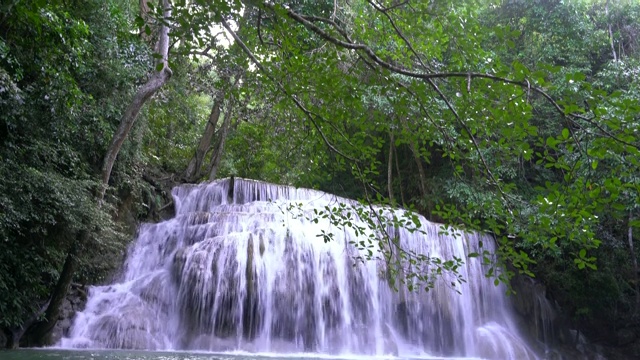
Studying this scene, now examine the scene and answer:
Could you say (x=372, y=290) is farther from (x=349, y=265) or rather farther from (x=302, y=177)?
(x=302, y=177)

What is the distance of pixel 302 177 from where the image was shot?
421cm

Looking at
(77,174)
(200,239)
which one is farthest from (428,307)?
(77,174)

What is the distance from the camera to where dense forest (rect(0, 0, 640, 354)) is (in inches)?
113

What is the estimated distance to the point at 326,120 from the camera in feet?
11.6

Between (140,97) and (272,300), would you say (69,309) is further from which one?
(140,97)

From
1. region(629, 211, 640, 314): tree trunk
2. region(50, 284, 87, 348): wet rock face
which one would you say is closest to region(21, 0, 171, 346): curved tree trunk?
region(50, 284, 87, 348): wet rock face

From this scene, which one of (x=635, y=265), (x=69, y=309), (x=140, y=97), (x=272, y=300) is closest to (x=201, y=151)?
(x=272, y=300)

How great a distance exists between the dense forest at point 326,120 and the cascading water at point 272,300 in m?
1.00

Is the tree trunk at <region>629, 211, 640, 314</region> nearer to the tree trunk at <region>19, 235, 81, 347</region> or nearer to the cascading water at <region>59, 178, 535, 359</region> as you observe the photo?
the cascading water at <region>59, 178, 535, 359</region>

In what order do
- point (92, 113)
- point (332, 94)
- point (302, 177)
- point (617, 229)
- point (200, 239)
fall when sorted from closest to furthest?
point (332, 94) → point (302, 177) → point (92, 113) → point (200, 239) → point (617, 229)

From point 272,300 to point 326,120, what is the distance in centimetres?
649

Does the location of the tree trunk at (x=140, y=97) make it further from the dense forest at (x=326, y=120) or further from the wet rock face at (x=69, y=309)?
the wet rock face at (x=69, y=309)

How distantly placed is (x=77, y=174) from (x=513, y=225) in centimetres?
757

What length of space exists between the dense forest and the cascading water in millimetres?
1003
